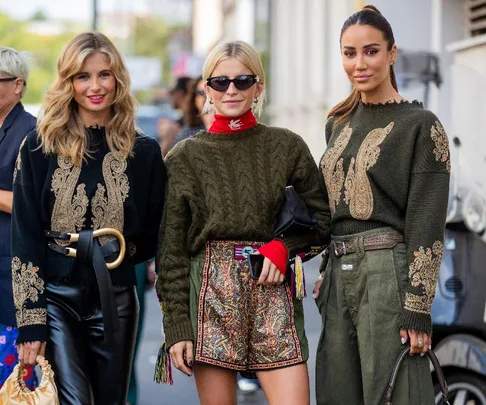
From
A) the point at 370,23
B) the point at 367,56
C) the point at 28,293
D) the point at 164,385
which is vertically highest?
the point at 370,23

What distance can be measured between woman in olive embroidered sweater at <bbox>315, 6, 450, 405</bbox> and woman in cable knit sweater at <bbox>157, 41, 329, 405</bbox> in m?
0.15

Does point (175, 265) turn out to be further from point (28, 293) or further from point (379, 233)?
point (379, 233)

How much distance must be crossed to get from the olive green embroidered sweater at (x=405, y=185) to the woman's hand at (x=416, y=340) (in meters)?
0.03

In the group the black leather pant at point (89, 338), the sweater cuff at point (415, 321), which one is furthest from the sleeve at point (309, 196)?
the black leather pant at point (89, 338)

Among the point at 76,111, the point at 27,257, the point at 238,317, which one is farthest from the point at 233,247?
the point at 76,111

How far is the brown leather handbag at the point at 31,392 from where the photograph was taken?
4.73 m

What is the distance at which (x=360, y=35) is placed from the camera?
4.83 metres

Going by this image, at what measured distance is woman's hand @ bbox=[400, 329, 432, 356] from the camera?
15.1 feet

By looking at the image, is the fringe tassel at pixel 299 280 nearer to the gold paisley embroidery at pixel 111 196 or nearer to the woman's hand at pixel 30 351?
the gold paisley embroidery at pixel 111 196

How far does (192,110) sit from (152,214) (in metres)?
3.53

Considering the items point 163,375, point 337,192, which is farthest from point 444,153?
point 163,375

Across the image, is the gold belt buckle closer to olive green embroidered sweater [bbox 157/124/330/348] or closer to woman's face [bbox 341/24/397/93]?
olive green embroidered sweater [bbox 157/124/330/348]

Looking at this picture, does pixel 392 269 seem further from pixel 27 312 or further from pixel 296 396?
pixel 27 312

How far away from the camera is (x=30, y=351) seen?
4.89 metres
